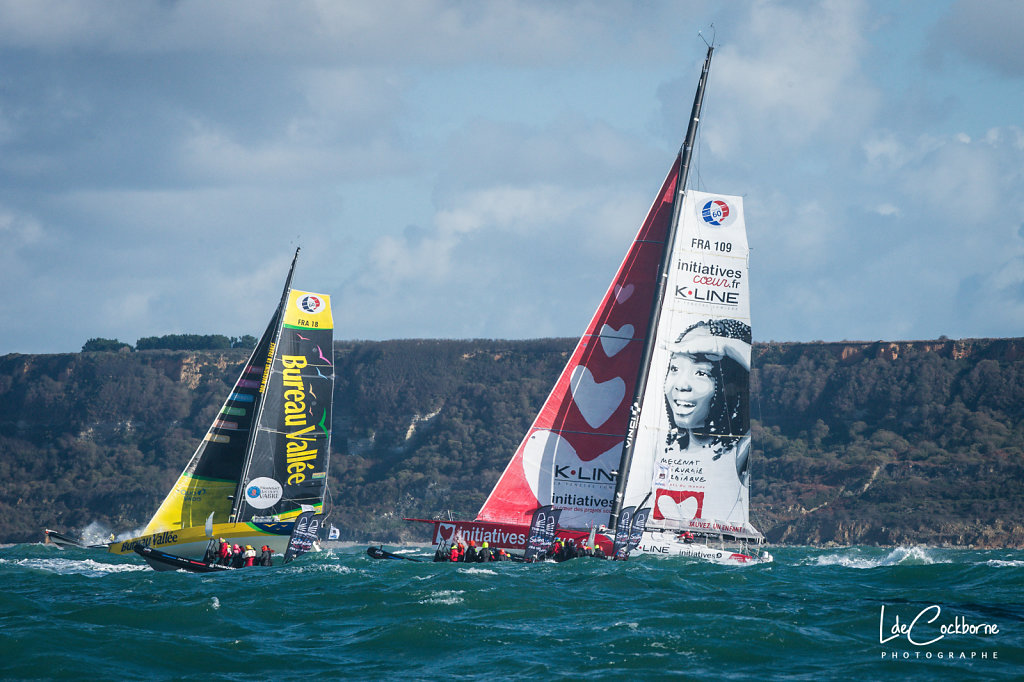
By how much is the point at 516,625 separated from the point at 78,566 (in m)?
19.9

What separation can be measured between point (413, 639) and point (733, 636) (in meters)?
5.49

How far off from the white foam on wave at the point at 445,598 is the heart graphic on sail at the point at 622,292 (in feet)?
36.0

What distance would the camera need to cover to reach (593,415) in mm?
30078

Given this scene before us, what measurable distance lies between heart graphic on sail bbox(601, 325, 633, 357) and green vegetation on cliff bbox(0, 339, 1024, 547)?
164ft

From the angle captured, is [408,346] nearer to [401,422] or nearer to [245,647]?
[401,422]

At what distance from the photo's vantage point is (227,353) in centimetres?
10844

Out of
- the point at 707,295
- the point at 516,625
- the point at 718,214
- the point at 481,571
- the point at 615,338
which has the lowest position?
the point at 516,625

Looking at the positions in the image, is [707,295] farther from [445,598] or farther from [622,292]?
[445,598]

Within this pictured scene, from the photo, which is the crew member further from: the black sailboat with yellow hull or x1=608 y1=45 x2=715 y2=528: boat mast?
x1=608 y1=45 x2=715 y2=528: boat mast

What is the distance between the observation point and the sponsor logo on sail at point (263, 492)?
34250 mm

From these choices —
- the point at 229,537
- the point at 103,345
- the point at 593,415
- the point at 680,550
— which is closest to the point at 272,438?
the point at 229,537

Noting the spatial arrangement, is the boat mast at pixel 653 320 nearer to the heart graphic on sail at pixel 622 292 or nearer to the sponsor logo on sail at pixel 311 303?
the heart graphic on sail at pixel 622 292

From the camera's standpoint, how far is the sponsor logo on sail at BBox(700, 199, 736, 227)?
103 feet

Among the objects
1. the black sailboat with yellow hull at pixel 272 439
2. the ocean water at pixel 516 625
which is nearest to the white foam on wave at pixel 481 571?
the ocean water at pixel 516 625
